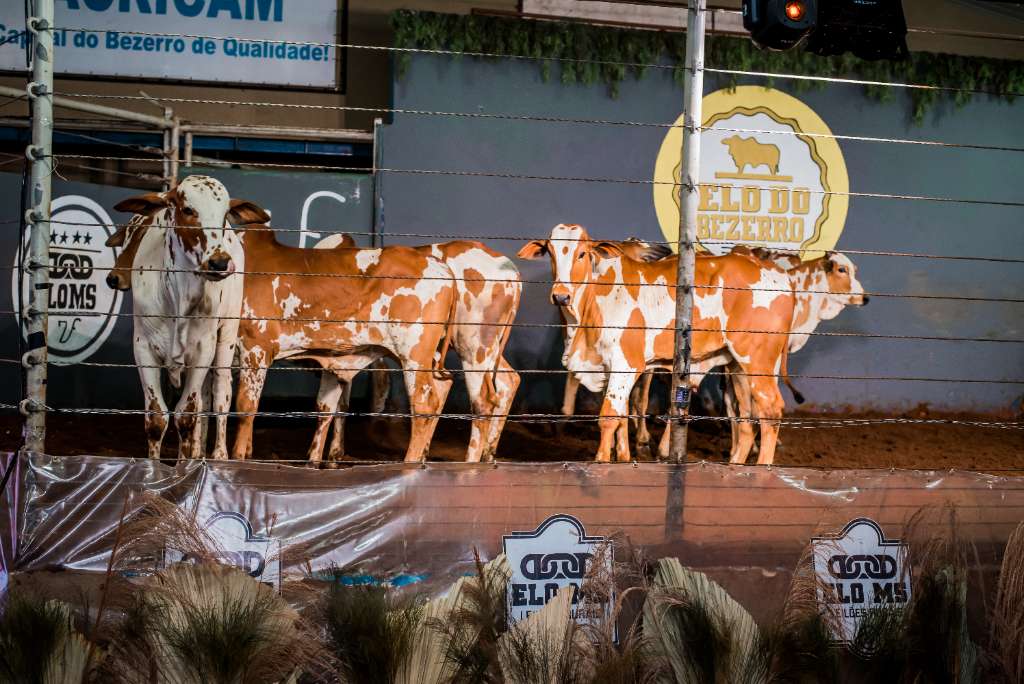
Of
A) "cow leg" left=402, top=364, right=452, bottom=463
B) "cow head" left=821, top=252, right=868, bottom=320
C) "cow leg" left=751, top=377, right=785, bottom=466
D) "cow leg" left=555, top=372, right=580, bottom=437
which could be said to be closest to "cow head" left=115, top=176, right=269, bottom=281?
"cow leg" left=402, top=364, right=452, bottom=463

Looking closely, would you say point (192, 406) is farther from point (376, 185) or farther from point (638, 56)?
point (638, 56)

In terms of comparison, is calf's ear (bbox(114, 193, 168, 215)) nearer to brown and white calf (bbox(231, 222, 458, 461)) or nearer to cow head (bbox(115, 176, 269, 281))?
cow head (bbox(115, 176, 269, 281))

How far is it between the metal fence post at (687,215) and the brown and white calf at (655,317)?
3.43 meters

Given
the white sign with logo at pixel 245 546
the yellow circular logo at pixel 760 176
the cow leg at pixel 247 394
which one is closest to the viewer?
the white sign with logo at pixel 245 546

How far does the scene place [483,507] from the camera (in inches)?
149

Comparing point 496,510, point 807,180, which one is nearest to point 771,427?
point 807,180

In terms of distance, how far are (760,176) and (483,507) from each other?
709 centimetres

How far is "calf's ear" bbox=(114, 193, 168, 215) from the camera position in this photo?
603cm

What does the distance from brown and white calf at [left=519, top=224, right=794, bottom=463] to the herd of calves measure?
0.5 inches

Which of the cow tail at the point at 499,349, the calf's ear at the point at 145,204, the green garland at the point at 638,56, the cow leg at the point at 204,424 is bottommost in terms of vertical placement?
the cow leg at the point at 204,424

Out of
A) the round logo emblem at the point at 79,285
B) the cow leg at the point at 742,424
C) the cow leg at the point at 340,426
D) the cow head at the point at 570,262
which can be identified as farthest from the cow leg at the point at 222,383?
the cow leg at the point at 742,424

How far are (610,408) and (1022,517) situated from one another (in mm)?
3674

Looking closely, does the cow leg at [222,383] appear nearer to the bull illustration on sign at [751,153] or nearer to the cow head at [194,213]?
the cow head at [194,213]

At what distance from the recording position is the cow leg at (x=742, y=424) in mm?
8078
